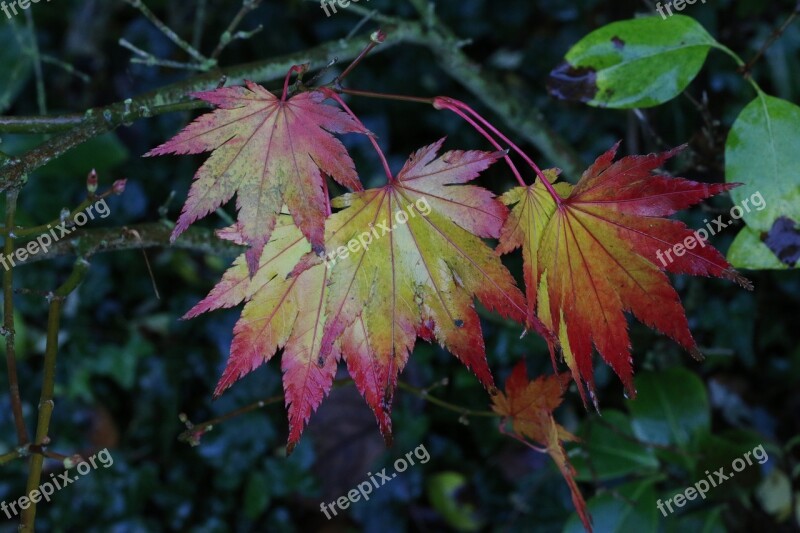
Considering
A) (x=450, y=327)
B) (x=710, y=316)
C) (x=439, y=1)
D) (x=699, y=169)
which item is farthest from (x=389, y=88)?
(x=450, y=327)

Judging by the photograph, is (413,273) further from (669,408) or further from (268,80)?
(669,408)

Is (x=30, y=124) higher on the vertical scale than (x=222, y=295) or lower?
higher

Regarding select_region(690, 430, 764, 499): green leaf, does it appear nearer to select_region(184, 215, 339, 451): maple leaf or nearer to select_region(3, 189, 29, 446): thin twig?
select_region(184, 215, 339, 451): maple leaf

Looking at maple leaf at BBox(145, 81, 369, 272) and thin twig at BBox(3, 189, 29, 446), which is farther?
thin twig at BBox(3, 189, 29, 446)

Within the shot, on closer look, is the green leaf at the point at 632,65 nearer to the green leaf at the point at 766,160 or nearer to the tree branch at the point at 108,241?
the green leaf at the point at 766,160

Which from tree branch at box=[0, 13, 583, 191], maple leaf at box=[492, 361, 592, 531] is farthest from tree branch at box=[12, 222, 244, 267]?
maple leaf at box=[492, 361, 592, 531]

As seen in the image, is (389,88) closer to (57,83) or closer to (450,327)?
(57,83)

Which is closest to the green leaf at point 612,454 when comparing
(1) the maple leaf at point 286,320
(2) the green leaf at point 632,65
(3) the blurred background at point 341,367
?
(3) the blurred background at point 341,367
